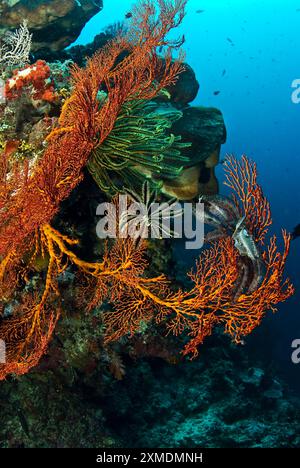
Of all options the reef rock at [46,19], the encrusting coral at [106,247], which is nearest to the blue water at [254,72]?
the reef rock at [46,19]


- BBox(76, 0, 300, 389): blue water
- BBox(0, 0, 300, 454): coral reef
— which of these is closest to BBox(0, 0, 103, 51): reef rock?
BBox(0, 0, 300, 454): coral reef

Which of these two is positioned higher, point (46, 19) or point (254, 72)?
point (254, 72)

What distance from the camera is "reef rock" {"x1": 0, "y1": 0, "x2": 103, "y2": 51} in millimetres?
8367

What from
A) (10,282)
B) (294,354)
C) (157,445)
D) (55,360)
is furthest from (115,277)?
(294,354)

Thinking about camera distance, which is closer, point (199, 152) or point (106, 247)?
point (106, 247)

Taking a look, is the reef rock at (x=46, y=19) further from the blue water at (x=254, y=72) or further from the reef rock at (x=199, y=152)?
the blue water at (x=254, y=72)

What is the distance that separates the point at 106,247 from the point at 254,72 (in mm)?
123645

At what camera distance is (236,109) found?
331 ft

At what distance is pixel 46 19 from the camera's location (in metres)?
8.49

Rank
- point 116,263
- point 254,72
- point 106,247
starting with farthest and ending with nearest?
point 254,72, point 116,263, point 106,247

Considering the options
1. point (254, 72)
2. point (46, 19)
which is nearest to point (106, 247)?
point (46, 19)

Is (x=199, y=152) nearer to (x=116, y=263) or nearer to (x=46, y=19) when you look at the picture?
(x=116, y=263)

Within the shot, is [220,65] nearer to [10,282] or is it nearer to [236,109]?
[236,109]

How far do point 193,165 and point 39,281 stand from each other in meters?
2.99
